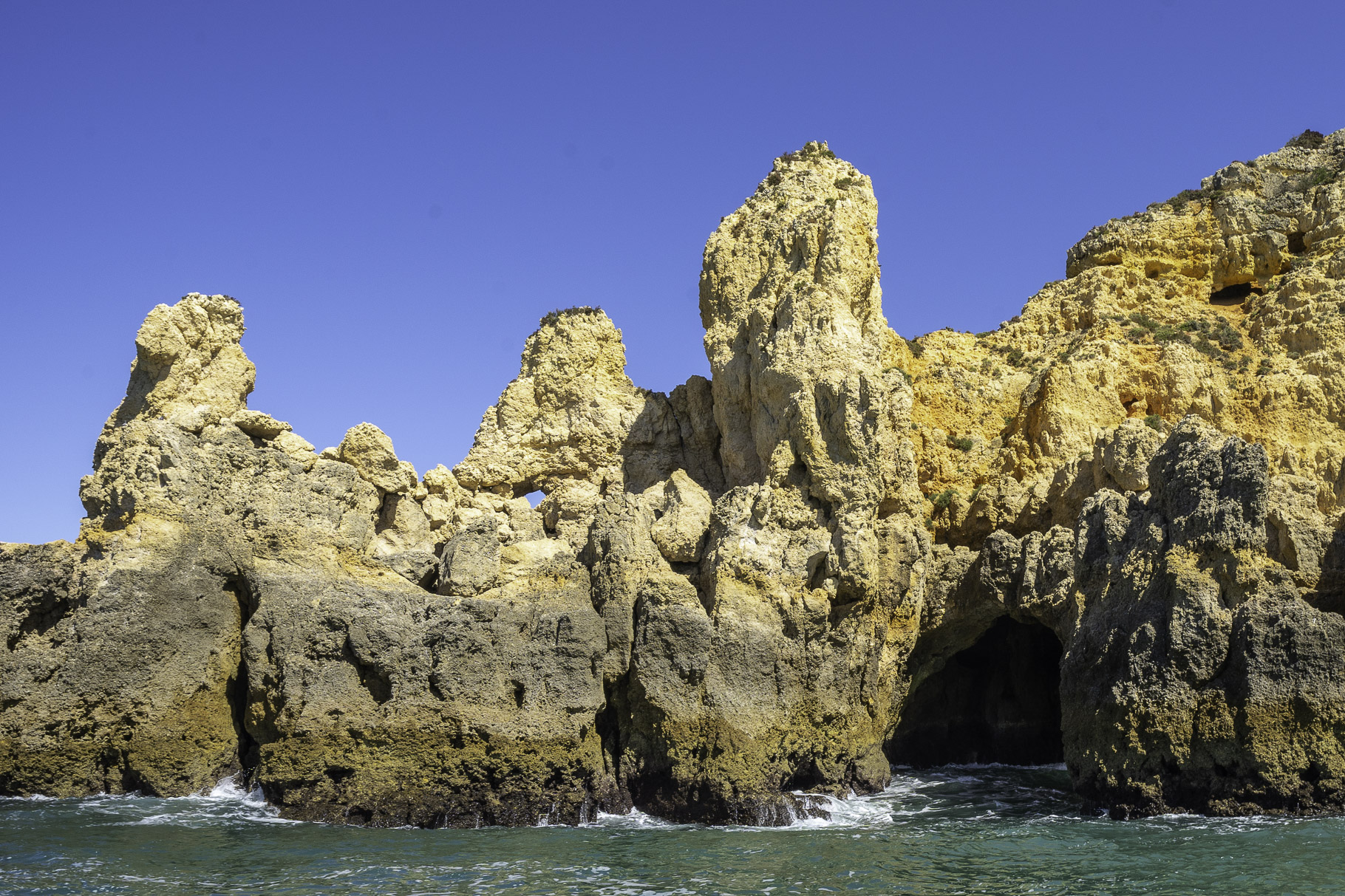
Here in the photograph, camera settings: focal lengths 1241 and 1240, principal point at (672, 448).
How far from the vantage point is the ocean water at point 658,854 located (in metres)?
15.6

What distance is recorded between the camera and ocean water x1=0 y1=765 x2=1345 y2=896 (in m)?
15.6

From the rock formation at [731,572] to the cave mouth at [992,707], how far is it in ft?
0.46

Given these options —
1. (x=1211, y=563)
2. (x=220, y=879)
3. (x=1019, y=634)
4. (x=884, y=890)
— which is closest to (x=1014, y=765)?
(x=1019, y=634)

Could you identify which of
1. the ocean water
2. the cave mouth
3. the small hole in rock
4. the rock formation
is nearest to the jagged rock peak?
the rock formation

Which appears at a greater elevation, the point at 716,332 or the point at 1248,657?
the point at 716,332

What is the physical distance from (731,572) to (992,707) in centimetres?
1056

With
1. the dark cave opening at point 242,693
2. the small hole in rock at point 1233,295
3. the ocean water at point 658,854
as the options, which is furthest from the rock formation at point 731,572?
the small hole in rock at point 1233,295

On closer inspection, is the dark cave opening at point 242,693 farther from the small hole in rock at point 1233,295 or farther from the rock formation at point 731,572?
the small hole in rock at point 1233,295

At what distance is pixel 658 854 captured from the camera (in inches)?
696

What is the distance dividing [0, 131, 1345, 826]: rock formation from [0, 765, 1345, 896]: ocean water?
3.08 ft

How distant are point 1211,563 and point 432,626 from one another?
12900 millimetres

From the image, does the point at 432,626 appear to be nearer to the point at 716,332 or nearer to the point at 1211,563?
the point at 716,332

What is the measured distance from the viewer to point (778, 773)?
68.6 ft

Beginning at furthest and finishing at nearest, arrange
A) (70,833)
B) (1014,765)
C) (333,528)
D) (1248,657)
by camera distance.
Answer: (1014,765), (333,528), (1248,657), (70,833)
